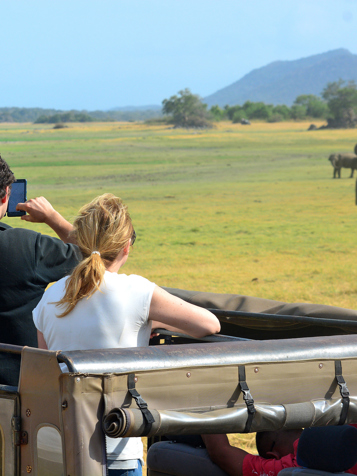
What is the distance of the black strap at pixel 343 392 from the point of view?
208cm

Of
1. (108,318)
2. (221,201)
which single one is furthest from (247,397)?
(221,201)

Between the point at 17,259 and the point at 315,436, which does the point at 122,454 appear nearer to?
the point at 315,436

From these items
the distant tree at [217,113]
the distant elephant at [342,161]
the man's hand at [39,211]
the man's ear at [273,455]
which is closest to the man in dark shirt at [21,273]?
the man's hand at [39,211]

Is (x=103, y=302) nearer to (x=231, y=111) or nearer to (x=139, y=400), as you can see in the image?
(x=139, y=400)

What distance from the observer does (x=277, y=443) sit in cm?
245

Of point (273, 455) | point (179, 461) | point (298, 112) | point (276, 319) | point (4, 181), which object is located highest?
point (298, 112)

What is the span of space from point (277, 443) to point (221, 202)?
22.9 meters

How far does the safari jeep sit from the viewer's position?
173 cm

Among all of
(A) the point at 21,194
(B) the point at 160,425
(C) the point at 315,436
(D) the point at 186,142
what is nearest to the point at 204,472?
(C) the point at 315,436

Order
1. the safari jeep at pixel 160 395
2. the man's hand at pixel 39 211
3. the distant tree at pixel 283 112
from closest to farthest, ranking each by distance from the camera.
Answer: the safari jeep at pixel 160 395, the man's hand at pixel 39 211, the distant tree at pixel 283 112

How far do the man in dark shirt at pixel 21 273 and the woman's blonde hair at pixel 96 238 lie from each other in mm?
193

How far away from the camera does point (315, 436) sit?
2100mm

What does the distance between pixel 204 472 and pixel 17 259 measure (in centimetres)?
102

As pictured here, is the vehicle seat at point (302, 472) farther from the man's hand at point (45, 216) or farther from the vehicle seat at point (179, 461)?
the man's hand at point (45, 216)
